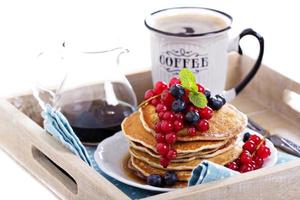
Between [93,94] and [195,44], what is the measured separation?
0.26m

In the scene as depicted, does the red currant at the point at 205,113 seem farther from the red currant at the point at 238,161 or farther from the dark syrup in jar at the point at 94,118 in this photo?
the dark syrup in jar at the point at 94,118

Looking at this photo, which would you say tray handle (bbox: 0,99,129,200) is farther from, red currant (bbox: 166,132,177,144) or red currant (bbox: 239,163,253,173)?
red currant (bbox: 239,163,253,173)

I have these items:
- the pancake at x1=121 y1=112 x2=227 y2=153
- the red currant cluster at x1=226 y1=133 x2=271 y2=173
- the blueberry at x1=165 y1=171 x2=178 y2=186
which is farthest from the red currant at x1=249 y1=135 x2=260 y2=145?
the blueberry at x1=165 y1=171 x2=178 y2=186

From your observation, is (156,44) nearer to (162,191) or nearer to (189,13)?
(189,13)

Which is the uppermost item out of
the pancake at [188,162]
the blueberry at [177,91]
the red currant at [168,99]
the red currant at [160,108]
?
the blueberry at [177,91]

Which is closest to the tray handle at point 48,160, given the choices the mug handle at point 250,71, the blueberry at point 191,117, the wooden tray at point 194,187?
the wooden tray at point 194,187

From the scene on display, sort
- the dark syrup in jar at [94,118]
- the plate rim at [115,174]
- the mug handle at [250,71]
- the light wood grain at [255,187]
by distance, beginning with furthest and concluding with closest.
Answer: the mug handle at [250,71] → the dark syrup in jar at [94,118] → the plate rim at [115,174] → the light wood grain at [255,187]

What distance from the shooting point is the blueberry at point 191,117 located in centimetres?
195

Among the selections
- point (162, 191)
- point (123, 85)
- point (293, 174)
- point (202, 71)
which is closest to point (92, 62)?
point (123, 85)

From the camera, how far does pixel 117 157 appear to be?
83.1 inches

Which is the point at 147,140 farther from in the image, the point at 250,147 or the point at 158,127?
the point at 250,147

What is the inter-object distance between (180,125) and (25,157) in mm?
408

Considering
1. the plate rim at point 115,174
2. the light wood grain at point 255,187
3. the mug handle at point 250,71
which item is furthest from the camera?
the mug handle at point 250,71

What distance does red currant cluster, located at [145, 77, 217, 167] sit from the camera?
1941 millimetres
